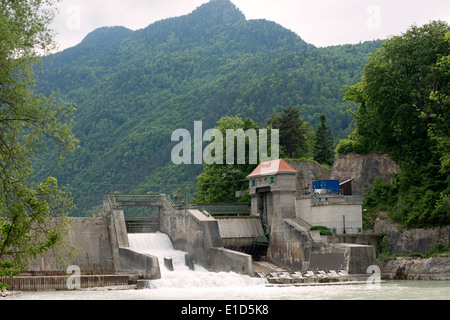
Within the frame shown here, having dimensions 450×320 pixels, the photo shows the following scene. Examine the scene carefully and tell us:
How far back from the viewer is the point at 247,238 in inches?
2048

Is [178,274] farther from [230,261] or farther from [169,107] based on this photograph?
[169,107]

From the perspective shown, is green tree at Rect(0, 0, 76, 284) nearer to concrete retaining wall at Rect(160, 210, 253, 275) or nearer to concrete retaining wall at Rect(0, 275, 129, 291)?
concrete retaining wall at Rect(0, 275, 129, 291)

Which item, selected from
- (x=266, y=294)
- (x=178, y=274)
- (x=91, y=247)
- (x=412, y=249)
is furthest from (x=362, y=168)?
(x=266, y=294)

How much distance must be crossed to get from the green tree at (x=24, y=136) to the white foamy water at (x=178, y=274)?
22226 millimetres

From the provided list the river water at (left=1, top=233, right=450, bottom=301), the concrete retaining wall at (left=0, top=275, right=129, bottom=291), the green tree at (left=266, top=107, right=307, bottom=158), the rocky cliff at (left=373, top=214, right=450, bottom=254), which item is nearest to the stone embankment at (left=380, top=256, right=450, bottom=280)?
the rocky cliff at (left=373, top=214, right=450, bottom=254)

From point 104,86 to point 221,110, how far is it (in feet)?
160

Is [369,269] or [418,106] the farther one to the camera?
[418,106]

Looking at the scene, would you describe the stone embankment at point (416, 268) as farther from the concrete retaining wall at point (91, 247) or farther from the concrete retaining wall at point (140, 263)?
the concrete retaining wall at point (91, 247)

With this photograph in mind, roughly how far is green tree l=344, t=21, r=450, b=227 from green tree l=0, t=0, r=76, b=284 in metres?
36.0

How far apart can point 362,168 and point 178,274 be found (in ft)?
76.3

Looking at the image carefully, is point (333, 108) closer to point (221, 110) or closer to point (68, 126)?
point (221, 110)

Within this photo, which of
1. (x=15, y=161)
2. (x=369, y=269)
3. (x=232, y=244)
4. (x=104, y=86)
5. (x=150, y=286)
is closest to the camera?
(x=15, y=161)
